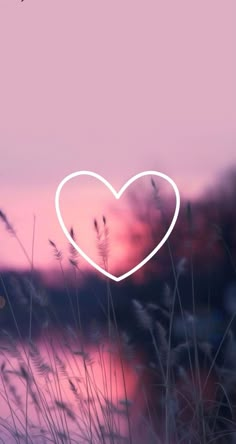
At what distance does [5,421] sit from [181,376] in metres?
0.44

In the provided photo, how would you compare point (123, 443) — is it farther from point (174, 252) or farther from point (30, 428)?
point (174, 252)

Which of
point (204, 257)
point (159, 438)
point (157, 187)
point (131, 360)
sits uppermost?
point (157, 187)

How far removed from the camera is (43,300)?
2.76 m

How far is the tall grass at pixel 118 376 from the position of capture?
8.91 ft

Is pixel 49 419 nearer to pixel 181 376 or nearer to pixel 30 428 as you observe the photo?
pixel 30 428

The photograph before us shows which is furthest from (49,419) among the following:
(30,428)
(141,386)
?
(141,386)

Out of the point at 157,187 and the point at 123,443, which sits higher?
the point at 157,187

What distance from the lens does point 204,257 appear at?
2.93 metres

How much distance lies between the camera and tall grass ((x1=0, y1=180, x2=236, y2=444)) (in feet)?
8.91

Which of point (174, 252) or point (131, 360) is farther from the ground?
point (174, 252)

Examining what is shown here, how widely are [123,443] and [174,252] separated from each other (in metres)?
0.50

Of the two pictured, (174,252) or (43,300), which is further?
(174,252)

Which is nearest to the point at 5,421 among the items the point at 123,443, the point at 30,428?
the point at 30,428

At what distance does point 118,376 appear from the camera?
2.79m
